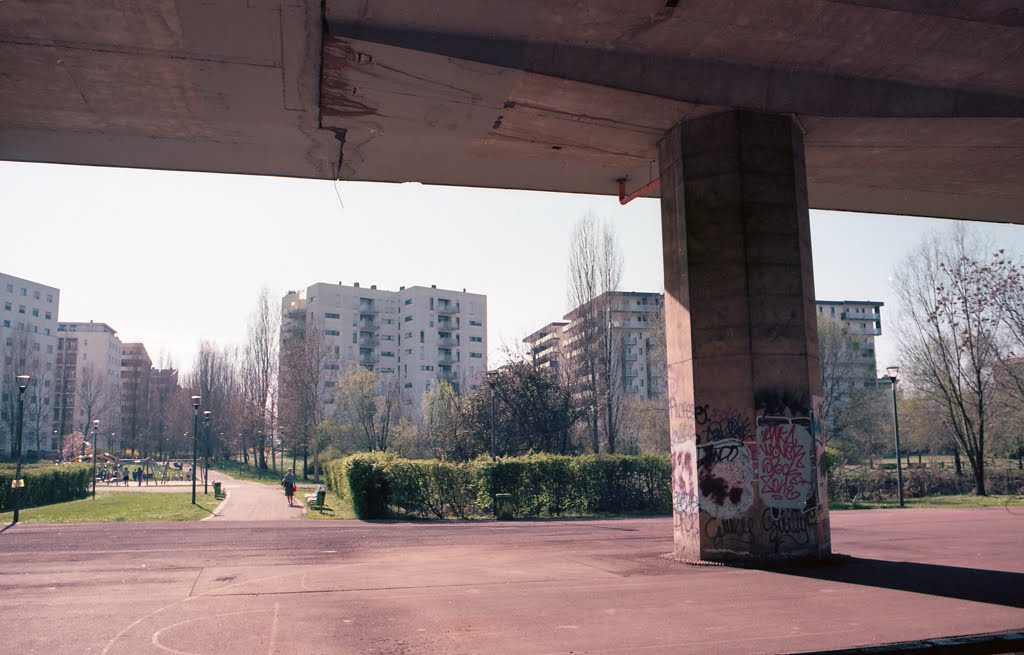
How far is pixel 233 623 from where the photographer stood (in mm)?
7801

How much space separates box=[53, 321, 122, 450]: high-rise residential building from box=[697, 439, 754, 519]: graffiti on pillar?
4046 inches

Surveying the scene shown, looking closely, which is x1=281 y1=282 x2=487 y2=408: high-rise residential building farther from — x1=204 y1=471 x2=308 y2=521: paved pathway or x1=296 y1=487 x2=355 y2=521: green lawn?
x1=296 y1=487 x2=355 y2=521: green lawn

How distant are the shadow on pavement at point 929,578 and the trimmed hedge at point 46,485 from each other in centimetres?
2949

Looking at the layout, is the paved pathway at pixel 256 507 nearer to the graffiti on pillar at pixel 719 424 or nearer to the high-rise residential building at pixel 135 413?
the graffiti on pillar at pixel 719 424

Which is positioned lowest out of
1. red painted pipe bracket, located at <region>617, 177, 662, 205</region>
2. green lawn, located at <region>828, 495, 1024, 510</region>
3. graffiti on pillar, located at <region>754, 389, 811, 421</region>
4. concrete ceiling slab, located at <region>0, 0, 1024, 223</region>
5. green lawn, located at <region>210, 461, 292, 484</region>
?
green lawn, located at <region>210, 461, 292, 484</region>

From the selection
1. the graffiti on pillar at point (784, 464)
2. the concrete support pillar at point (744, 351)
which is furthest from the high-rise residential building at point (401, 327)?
the graffiti on pillar at point (784, 464)

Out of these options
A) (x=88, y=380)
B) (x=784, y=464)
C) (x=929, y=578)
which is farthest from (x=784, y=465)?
(x=88, y=380)

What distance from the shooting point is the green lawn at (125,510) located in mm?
25047

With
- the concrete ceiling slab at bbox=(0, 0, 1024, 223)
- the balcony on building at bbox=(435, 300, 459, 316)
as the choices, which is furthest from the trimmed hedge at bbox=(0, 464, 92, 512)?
the balcony on building at bbox=(435, 300, 459, 316)

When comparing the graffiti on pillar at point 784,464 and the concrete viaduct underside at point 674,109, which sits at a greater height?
the concrete viaduct underside at point 674,109

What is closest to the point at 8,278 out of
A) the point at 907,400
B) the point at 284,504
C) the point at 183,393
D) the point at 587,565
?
the point at 183,393

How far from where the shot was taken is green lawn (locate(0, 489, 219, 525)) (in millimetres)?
25047

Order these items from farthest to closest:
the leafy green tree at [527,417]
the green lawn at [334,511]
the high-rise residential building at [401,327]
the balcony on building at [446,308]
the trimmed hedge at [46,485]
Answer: the balcony on building at [446,308]
the high-rise residential building at [401,327]
the leafy green tree at [527,417]
the trimmed hedge at [46,485]
the green lawn at [334,511]

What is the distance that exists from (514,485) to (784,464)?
14860 mm
